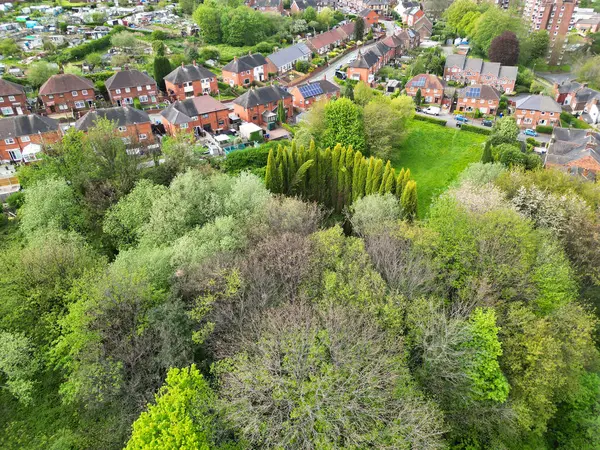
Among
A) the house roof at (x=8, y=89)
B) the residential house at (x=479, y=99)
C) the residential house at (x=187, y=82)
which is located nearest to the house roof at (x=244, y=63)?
the residential house at (x=187, y=82)

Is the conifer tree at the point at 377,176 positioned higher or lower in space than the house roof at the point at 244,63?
lower

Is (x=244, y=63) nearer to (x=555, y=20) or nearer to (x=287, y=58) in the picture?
(x=287, y=58)

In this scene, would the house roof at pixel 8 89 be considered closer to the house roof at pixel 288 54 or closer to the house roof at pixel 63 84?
the house roof at pixel 63 84

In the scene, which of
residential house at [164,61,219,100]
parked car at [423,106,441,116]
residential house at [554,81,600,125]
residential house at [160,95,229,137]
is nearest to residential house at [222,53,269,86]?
residential house at [164,61,219,100]

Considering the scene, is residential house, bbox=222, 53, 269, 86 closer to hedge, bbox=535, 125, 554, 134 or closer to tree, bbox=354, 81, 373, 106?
tree, bbox=354, 81, 373, 106

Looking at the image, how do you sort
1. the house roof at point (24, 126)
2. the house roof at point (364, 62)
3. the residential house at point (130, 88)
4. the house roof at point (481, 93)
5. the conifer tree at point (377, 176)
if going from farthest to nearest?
1. the house roof at point (364, 62)
2. the house roof at point (481, 93)
3. the residential house at point (130, 88)
4. the house roof at point (24, 126)
5. the conifer tree at point (377, 176)

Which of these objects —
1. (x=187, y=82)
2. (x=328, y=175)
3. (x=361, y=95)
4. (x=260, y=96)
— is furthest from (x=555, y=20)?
(x=328, y=175)
